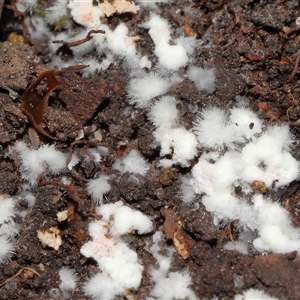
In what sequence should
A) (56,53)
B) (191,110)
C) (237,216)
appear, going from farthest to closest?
(56,53) < (191,110) < (237,216)

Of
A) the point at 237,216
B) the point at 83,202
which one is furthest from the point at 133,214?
the point at 237,216

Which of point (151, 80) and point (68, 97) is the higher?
point (151, 80)

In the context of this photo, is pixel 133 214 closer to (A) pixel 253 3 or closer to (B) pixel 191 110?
(B) pixel 191 110

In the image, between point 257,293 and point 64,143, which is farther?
point 64,143

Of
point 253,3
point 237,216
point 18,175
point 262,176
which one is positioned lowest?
point 18,175

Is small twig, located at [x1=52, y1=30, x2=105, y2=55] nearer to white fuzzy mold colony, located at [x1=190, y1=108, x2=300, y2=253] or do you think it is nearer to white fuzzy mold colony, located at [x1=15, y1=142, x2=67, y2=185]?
white fuzzy mold colony, located at [x1=15, y1=142, x2=67, y2=185]

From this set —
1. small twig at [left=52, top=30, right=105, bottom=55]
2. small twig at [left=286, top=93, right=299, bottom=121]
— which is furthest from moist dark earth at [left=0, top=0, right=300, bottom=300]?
small twig at [left=52, top=30, right=105, bottom=55]

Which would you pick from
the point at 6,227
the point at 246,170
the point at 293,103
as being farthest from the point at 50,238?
the point at 293,103

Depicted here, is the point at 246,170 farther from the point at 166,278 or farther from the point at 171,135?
the point at 166,278
